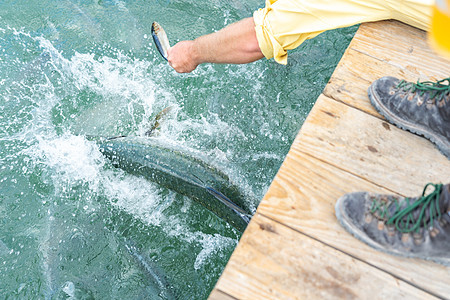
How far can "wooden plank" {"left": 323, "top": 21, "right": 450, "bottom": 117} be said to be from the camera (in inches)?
82.0

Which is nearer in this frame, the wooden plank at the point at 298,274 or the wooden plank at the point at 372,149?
the wooden plank at the point at 298,274

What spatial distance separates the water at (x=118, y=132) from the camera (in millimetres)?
2703

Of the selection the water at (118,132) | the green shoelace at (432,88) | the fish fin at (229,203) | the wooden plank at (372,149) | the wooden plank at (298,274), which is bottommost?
the water at (118,132)

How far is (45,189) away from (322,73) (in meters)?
2.62

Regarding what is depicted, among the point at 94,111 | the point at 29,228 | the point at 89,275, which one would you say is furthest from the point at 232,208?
the point at 94,111

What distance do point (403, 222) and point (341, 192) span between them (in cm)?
28

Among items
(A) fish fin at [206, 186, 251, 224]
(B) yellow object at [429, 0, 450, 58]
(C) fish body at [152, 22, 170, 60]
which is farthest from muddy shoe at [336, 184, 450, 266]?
(C) fish body at [152, 22, 170, 60]

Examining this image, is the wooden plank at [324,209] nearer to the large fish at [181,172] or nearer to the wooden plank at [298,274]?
the wooden plank at [298,274]

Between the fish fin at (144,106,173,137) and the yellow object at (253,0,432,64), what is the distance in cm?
119

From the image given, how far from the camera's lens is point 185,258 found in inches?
108

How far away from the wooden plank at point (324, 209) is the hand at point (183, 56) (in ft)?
4.04

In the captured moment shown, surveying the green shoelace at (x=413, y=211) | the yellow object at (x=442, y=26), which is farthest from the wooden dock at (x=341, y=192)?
the yellow object at (x=442, y=26)

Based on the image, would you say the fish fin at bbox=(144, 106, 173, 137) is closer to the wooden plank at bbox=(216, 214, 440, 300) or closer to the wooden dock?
the wooden dock

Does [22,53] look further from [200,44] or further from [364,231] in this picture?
[364,231]
